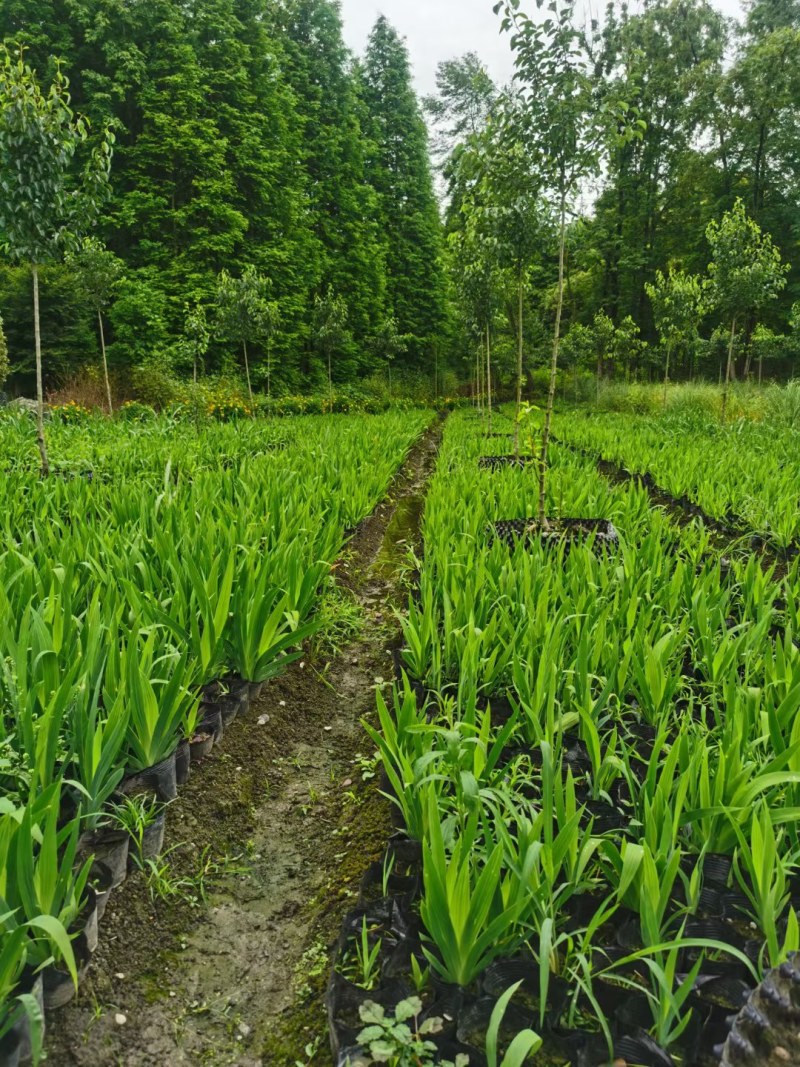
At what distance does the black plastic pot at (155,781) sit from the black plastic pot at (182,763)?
10 centimetres

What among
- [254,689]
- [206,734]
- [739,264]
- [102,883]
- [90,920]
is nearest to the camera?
[90,920]

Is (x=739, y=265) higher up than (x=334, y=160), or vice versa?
(x=334, y=160)

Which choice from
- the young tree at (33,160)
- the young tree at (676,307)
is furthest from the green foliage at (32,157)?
the young tree at (676,307)

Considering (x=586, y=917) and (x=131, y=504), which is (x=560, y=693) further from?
(x=131, y=504)

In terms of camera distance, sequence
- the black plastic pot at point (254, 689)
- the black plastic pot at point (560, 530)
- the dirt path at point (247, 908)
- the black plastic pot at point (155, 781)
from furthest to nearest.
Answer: the black plastic pot at point (560, 530)
the black plastic pot at point (254, 689)
the black plastic pot at point (155, 781)
the dirt path at point (247, 908)

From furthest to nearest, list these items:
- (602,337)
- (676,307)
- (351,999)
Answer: (602,337) < (676,307) < (351,999)

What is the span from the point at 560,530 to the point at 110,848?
129 inches

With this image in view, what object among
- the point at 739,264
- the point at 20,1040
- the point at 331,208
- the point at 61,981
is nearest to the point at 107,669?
the point at 61,981

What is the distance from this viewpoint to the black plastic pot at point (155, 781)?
5.34 ft

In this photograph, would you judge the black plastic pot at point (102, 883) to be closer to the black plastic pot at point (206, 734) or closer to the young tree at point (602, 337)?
the black plastic pot at point (206, 734)

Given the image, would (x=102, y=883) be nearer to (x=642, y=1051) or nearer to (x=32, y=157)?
(x=642, y=1051)

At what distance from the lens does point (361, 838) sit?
1.77 meters

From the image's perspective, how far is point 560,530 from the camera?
4105mm

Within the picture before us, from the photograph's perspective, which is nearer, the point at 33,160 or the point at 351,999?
the point at 351,999
